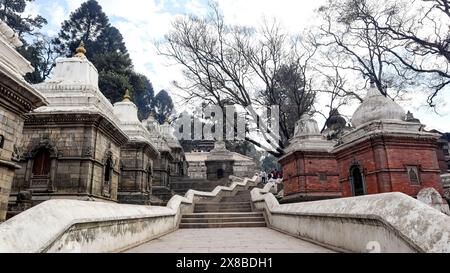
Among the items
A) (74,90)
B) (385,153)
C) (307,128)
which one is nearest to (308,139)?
(307,128)

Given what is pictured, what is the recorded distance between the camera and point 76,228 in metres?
3.86

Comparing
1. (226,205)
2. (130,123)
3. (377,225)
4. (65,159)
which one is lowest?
(377,225)

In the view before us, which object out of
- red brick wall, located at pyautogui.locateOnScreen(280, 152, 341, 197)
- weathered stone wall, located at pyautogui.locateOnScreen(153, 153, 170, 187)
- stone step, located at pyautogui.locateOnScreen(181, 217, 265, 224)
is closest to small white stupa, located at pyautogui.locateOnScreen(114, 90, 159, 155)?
weathered stone wall, located at pyautogui.locateOnScreen(153, 153, 170, 187)

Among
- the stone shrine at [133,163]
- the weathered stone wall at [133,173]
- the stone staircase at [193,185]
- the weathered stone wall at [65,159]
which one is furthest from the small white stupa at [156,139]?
the weathered stone wall at [65,159]

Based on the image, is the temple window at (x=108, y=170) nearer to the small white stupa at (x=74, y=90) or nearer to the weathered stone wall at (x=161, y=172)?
the small white stupa at (x=74, y=90)

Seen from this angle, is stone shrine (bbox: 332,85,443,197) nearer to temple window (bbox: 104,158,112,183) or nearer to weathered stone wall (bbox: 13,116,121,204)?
weathered stone wall (bbox: 13,116,121,204)

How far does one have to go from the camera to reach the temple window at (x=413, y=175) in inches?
425

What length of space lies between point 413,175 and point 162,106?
65132 mm

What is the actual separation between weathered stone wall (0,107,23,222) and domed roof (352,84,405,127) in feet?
39.3

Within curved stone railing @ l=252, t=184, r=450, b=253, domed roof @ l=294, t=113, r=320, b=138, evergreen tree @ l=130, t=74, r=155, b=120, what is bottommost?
curved stone railing @ l=252, t=184, r=450, b=253

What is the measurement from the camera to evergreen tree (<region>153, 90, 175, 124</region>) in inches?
2744

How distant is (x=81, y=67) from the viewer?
13609 millimetres

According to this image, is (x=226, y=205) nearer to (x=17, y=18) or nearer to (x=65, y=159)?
(x=65, y=159)
